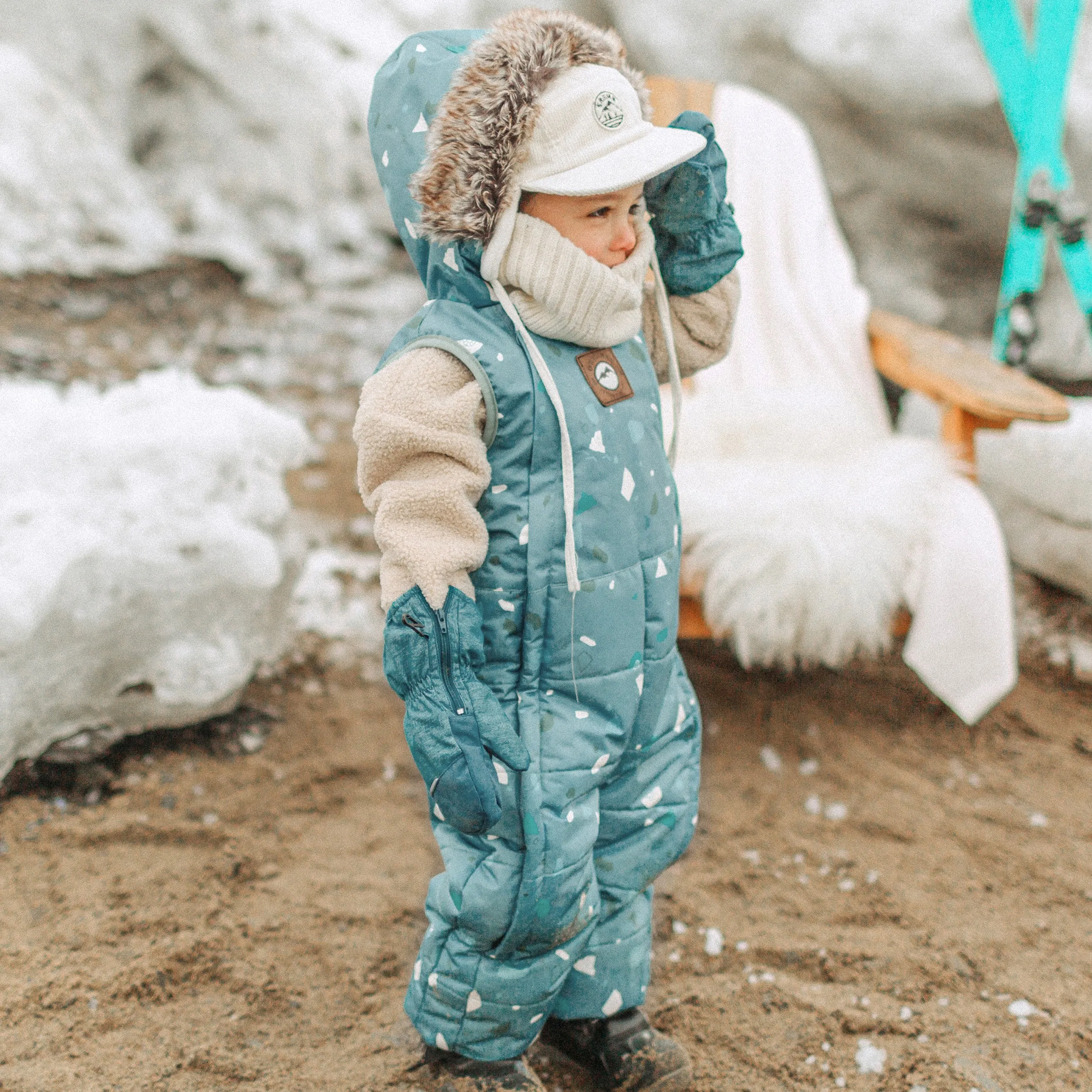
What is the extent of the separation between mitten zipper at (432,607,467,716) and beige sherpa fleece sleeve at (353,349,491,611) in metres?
0.01

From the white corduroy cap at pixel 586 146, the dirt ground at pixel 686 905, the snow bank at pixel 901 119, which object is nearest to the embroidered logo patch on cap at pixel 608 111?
→ the white corduroy cap at pixel 586 146

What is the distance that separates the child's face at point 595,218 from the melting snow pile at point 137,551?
90 centimetres

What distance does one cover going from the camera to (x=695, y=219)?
119 cm

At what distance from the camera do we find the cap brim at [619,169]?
99cm

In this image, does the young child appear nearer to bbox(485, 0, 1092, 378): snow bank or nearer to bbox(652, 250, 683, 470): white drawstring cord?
bbox(652, 250, 683, 470): white drawstring cord

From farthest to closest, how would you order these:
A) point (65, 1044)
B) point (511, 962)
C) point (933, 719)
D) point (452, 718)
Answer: point (933, 719)
point (65, 1044)
point (511, 962)
point (452, 718)

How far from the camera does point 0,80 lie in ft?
9.56

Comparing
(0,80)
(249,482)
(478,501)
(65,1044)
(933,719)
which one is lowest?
(933,719)

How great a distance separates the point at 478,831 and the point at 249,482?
0.98 meters

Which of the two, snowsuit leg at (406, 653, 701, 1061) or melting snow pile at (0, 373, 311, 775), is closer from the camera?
snowsuit leg at (406, 653, 701, 1061)

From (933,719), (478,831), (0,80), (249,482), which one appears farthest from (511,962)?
(0,80)

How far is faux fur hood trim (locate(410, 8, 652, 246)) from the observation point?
0.97 metres

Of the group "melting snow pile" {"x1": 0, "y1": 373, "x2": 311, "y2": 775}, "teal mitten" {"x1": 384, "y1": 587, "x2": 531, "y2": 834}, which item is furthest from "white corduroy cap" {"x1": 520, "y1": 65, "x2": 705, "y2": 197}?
"melting snow pile" {"x1": 0, "y1": 373, "x2": 311, "y2": 775}

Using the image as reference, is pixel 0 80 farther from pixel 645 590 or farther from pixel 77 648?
pixel 645 590
